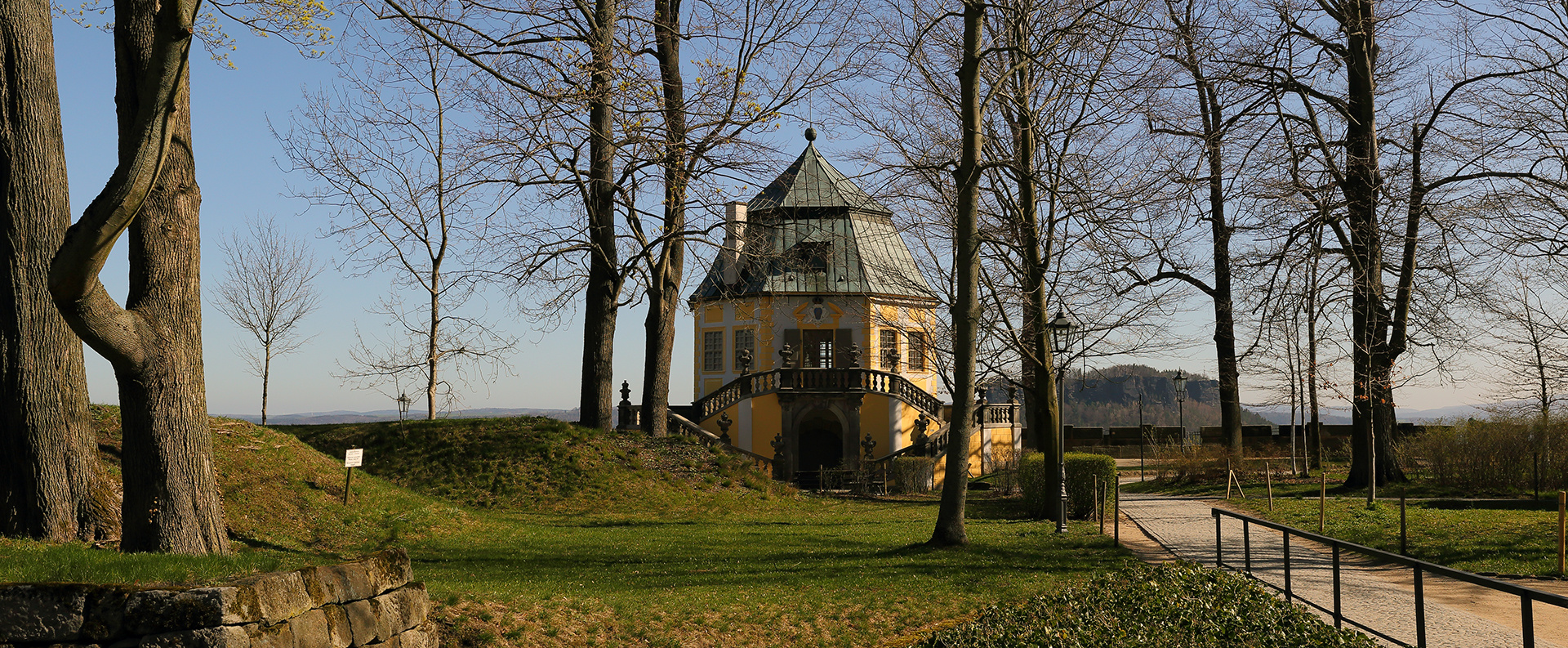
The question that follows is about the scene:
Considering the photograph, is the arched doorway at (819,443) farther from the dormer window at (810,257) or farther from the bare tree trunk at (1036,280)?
the bare tree trunk at (1036,280)

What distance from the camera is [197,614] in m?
5.70

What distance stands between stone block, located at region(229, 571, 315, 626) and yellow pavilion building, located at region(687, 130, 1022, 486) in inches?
802

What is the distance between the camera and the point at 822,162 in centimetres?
4072

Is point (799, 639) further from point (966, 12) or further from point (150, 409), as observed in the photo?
point (966, 12)

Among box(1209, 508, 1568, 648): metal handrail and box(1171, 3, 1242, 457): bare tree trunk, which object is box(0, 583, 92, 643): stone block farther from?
box(1171, 3, 1242, 457): bare tree trunk

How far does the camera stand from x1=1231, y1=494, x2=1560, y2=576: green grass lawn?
38.6 ft

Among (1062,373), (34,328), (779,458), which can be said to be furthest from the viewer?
(779,458)

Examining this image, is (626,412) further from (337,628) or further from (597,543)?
(337,628)

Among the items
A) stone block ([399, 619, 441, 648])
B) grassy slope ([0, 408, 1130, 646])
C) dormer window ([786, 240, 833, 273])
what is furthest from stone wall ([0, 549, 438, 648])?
dormer window ([786, 240, 833, 273])

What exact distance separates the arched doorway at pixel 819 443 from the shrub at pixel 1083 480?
1636 centimetres

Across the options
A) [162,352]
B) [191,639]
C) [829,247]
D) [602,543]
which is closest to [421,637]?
[191,639]

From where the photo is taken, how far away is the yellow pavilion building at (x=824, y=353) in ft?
103

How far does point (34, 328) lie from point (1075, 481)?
15092 mm

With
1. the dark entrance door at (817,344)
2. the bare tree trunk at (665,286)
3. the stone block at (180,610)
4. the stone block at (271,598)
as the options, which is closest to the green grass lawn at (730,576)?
the stone block at (271,598)
